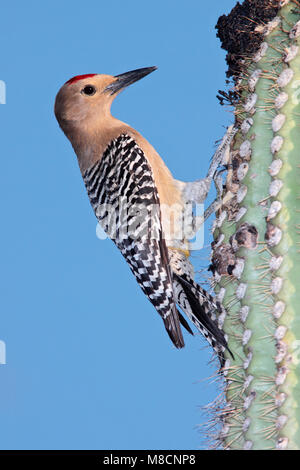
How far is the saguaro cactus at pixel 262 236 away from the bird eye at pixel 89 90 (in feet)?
2.95

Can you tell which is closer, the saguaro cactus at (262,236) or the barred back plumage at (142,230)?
the saguaro cactus at (262,236)

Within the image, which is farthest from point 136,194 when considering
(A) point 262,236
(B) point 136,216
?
(A) point 262,236

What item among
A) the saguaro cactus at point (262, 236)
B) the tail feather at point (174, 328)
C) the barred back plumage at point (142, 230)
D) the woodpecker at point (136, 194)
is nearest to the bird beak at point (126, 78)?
the woodpecker at point (136, 194)

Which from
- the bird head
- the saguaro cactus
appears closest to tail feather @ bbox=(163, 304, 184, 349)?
the saguaro cactus

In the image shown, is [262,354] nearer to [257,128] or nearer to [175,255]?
[257,128]

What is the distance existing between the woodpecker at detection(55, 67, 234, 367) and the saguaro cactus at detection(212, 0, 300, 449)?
21 centimetres

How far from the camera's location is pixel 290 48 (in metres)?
1.33

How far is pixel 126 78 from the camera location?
2270 mm

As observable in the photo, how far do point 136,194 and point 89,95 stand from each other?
1.66ft

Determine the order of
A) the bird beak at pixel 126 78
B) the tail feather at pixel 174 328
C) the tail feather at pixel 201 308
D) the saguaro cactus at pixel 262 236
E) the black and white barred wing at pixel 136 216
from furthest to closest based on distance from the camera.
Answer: the bird beak at pixel 126 78
the black and white barred wing at pixel 136 216
the tail feather at pixel 174 328
the tail feather at pixel 201 308
the saguaro cactus at pixel 262 236

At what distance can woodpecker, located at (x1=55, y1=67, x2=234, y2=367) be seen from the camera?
1885 mm

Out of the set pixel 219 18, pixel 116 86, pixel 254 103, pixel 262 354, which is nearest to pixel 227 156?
pixel 254 103

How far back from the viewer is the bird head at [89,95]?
227cm

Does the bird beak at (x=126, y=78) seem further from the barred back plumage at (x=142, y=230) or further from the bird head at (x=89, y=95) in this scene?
the barred back plumage at (x=142, y=230)
